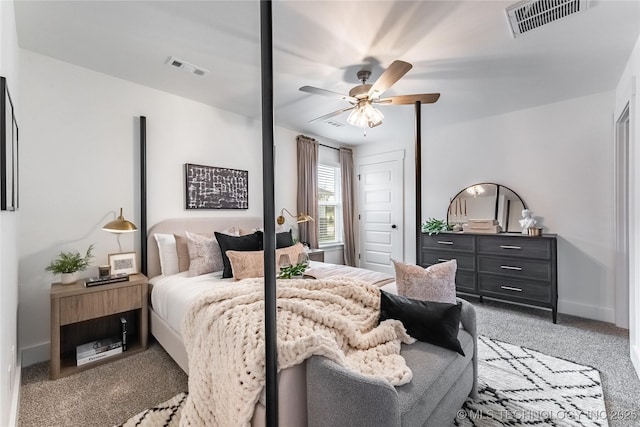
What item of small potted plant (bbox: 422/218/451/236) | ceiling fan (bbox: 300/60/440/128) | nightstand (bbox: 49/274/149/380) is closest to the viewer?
nightstand (bbox: 49/274/149/380)

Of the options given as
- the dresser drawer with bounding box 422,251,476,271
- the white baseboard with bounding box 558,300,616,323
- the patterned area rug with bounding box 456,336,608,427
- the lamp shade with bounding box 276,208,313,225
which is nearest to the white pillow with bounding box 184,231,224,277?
the lamp shade with bounding box 276,208,313,225

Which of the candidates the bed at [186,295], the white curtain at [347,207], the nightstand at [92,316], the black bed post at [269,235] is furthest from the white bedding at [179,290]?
the white curtain at [347,207]

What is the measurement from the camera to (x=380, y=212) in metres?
5.21

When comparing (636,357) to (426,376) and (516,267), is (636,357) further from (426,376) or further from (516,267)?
(426,376)

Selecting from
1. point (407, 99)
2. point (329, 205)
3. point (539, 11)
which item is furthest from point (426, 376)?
point (329, 205)

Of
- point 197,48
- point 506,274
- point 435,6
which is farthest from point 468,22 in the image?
point 506,274

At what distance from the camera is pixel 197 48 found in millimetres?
2283

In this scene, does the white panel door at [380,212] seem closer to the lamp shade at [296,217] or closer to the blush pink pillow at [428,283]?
the lamp shade at [296,217]

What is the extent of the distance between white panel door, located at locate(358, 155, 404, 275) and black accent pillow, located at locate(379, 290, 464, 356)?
11.0ft

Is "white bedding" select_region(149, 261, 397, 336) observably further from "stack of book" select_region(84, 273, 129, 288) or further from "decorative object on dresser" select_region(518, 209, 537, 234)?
"decorative object on dresser" select_region(518, 209, 537, 234)

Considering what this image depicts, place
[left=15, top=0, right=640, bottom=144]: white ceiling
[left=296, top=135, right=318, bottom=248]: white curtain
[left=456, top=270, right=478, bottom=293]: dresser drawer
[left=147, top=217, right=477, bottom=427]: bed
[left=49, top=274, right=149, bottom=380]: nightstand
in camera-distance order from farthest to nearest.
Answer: [left=296, top=135, right=318, bottom=248]: white curtain, [left=456, top=270, right=478, bottom=293]: dresser drawer, [left=49, top=274, right=149, bottom=380]: nightstand, [left=15, top=0, right=640, bottom=144]: white ceiling, [left=147, top=217, right=477, bottom=427]: bed

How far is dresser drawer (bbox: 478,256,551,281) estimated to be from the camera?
3.18 metres

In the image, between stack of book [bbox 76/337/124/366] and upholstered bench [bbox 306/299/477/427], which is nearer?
upholstered bench [bbox 306/299/477/427]

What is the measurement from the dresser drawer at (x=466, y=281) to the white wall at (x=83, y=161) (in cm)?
331
